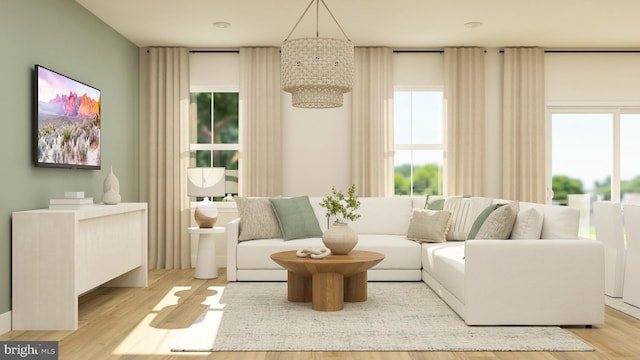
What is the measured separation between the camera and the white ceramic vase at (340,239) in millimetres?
4500

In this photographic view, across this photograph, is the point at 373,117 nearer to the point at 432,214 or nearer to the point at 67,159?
the point at 432,214

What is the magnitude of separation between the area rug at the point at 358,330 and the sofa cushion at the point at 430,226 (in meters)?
0.95

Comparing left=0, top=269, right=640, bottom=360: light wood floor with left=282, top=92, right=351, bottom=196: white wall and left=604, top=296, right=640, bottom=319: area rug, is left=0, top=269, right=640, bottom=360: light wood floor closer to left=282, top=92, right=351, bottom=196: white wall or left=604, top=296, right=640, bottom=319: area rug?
left=604, top=296, right=640, bottom=319: area rug

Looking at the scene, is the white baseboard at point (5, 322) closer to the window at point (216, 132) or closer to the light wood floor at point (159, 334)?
the light wood floor at point (159, 334)

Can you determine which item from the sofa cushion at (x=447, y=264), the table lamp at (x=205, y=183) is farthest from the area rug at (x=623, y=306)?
the table lamp at (x=205, y=183)

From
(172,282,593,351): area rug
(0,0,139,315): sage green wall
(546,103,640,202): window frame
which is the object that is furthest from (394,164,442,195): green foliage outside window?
(0,0,139,315): sage green wall

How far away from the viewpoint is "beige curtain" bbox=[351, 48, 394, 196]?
682cm

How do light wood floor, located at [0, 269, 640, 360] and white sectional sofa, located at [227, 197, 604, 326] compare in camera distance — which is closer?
light wood floor, located at [0, 269, 640, 360]

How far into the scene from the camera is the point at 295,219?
578 centimetres

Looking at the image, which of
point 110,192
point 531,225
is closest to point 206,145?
point 110,192

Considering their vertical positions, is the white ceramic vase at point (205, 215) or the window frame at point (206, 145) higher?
the window frame at point (206, 145)

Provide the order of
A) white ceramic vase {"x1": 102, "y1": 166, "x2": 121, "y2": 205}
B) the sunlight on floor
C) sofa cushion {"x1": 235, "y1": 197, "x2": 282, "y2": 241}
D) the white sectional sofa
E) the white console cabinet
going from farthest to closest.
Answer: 1. sofa cushion {"x1": 235, "y1": 197, "x2": 282, "y2": 241}
2. white ceramic vase {"x1": 102, "y1": 166, "x2": 121, "y2": 205}
3. the white console cabinet
4. the white sectional sofa
5. the sunlight on floor

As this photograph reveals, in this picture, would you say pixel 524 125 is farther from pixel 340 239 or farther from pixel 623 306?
pixel 340 239

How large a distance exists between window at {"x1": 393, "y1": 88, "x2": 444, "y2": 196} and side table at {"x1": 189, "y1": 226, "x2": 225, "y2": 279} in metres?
2.30
